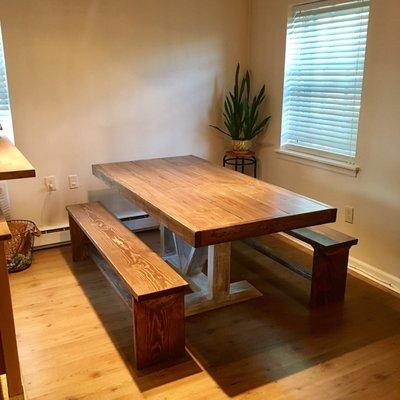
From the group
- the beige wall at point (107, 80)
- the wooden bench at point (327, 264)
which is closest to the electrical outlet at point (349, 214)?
the wooden bench at point (327, 264)

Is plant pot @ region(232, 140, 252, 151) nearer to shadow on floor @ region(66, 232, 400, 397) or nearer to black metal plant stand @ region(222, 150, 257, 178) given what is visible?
black metal plant stand @ region(222, 150, 257, 178)

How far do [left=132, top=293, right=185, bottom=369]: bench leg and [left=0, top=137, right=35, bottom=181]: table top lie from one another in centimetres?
75

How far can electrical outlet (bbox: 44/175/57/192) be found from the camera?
3488mm

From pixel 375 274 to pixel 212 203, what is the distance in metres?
1.48

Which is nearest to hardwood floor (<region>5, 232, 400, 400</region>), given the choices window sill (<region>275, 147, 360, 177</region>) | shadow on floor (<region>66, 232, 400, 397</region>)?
shadow on floor (<region>66, 232, 400, 397</region>)

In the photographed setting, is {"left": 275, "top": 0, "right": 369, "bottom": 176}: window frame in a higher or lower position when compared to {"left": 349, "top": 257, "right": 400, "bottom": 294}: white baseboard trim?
higher

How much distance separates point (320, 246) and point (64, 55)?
2327 mm

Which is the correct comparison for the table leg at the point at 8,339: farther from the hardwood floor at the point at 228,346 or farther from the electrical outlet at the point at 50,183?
the electrical outlet at the point at 50,183

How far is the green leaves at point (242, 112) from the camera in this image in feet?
12.6

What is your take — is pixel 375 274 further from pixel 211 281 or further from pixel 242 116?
pixel 242 116

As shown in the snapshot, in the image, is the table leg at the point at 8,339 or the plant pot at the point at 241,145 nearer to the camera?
the table leg at the point at 8,339

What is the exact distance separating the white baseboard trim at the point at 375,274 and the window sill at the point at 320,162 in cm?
65

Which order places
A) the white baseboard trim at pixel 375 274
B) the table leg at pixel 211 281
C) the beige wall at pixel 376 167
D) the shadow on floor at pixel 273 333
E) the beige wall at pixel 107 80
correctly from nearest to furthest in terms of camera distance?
the shadow on floor at pixel 273 333
the table leg at pixel 211 281
the beige wall at pixel 376 167
the white baseboard trim at pixel 375 274
the beige wall at pixel 107 80

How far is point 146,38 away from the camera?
11.8 ft
